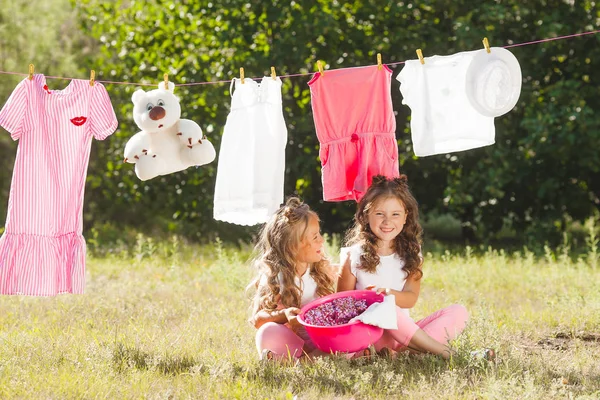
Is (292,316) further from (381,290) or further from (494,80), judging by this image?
(494,80)

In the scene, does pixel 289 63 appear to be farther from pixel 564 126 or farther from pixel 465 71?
pixel 465 71

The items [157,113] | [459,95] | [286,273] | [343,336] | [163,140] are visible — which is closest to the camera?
[343,336]

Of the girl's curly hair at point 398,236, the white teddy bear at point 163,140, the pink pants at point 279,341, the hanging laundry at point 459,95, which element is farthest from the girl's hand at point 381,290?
the white teddy bear at point 163,140

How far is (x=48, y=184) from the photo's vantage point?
388 centimetres

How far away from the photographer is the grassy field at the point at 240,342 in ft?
10.5

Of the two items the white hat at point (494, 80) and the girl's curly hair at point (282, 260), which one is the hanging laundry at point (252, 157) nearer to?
the girl's curly hair at point (282, 260)

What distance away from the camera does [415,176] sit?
304 inches

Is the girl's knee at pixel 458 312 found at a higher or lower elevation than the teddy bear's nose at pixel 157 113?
lower

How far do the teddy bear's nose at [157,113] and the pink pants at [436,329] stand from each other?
1.35 m

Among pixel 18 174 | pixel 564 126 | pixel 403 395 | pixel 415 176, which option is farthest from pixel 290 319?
pixel 415 176

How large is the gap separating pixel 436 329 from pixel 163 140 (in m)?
Answer: 1.47

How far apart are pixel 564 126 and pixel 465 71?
2.92 metres

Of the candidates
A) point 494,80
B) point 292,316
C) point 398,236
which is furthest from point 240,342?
point 494,80

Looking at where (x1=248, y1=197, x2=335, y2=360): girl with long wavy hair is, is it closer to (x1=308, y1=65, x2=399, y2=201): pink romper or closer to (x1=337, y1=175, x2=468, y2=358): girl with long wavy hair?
(x1=337, y1=175, x2=468, y2=358): girl with long wavy hair
